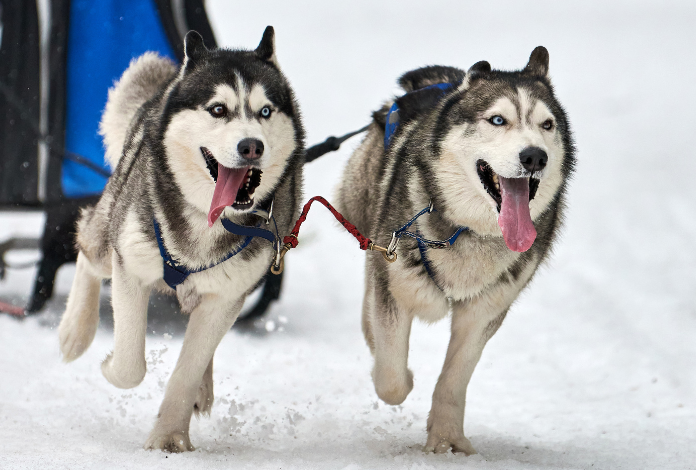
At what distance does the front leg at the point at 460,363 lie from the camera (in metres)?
2.88

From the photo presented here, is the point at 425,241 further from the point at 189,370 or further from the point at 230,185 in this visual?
the point at 189,370

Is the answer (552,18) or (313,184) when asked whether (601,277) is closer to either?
(313,184)

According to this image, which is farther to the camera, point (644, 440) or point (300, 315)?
point (300, 315)

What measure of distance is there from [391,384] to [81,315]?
4.63 ft

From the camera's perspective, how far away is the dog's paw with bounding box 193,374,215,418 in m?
3.19

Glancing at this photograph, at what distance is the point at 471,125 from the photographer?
2.58 metres

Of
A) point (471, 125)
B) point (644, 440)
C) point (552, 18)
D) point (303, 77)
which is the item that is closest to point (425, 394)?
point (644, 440)

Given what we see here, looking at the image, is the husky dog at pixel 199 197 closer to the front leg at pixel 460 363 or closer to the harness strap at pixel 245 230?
the harness strap at pixel 245 230

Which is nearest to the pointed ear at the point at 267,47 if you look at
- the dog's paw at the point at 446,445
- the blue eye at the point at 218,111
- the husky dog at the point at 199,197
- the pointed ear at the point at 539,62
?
the husky dog at the point at 199,197

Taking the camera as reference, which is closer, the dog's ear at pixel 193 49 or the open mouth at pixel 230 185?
the open mouth at pixel 230 185

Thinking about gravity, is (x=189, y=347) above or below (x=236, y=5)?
below

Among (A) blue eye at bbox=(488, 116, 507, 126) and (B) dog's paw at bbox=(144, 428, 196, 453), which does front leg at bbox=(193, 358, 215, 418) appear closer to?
(B) dog's paw at bbox=(144, 428, 196, 453)

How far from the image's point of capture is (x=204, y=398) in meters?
3.21

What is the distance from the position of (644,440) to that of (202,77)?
2501 mm
